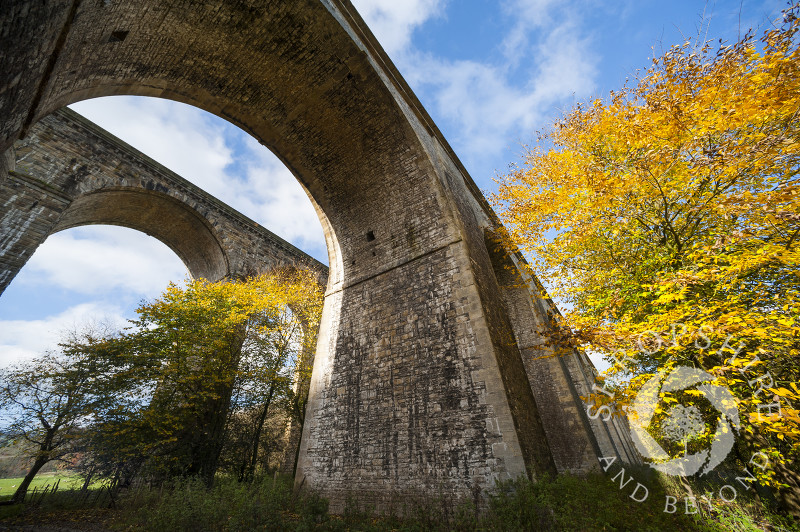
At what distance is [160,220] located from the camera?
15.0 metres

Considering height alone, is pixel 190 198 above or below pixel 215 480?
above

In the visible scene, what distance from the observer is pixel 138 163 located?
1316 cm

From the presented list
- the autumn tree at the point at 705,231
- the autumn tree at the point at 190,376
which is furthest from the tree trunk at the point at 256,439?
the autumn tree at the point at 705,231

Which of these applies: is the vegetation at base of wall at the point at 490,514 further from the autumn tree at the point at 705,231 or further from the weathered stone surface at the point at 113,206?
the weathered stone surface at the point at 113,206

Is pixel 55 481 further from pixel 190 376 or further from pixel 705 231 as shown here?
pixel 705 231

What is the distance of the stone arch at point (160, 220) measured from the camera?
41.7 feet

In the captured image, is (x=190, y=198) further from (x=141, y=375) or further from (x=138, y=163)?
(x=141, y=375)

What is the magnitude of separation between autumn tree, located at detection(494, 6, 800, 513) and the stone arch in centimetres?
1483

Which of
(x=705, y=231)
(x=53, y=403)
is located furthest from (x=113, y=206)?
(x=705, y=231)

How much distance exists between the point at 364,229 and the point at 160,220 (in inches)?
438

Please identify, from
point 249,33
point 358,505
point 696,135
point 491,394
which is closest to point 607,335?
point 491,394

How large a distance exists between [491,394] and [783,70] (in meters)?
6.90

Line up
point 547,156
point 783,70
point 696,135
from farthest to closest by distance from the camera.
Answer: point 547,156, point 696,135, point 783,70

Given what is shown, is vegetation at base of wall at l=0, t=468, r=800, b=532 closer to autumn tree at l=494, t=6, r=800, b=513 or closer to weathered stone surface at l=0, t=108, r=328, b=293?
autumn tree at l=494, t=6, r=800, b=513
